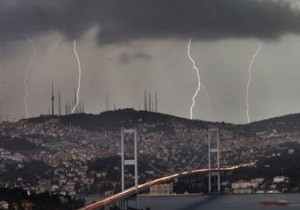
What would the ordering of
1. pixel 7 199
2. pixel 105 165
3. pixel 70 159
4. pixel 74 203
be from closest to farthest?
pixel 7 199 < pixel 74 203 < pixel 105 165 < pixel 70 159

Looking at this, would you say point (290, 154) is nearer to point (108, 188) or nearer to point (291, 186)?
point (291, 186)

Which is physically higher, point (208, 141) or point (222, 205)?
point (208, 141)

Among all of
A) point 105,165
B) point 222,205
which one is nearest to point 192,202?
point 222,205

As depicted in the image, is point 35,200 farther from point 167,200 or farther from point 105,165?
point 105,165

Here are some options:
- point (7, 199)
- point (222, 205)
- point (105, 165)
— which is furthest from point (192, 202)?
point (7, 199)

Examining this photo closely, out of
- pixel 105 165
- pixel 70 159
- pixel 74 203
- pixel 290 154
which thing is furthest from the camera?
pixel 290 154

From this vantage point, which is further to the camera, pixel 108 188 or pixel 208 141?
pixel 208 141
